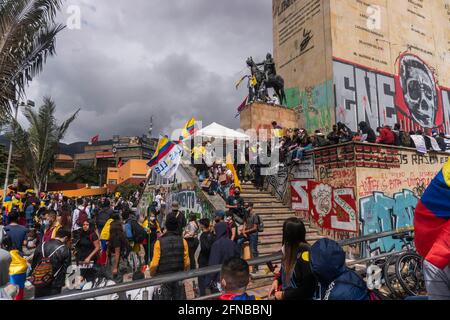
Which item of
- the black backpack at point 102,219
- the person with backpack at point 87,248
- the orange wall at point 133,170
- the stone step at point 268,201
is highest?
the orange wall at point 133,170

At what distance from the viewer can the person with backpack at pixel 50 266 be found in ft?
13.3

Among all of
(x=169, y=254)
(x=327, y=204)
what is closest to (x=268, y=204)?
(x=327, y=204)

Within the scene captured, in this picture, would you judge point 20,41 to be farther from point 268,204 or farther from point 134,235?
point 268,204

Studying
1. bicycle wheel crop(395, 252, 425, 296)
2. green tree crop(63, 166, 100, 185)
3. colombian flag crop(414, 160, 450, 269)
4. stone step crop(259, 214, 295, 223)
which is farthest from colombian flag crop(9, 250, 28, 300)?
green tree crop(63, 166, 100, 185)

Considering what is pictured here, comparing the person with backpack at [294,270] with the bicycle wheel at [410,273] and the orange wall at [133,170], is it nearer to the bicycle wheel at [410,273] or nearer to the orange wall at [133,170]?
the bicycle wheel at [410,273]

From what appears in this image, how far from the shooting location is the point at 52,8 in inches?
242

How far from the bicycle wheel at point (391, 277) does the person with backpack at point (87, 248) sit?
543 cm

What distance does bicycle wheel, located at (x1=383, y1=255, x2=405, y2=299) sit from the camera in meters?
5.00

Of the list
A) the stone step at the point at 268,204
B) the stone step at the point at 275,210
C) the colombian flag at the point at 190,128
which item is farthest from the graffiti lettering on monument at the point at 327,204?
the colombian flag at the point at 190,128

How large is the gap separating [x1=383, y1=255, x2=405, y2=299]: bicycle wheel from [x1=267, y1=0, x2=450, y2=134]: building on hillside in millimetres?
12618

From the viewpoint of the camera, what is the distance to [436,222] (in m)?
1.93

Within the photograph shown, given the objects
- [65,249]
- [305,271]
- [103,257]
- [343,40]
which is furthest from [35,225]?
[343,40]

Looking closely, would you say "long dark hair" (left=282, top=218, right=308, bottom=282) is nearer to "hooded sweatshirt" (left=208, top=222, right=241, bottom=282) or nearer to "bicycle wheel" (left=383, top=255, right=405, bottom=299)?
"hooded sweatshirt" (left=208, top=222, right=241, bottom=282)
